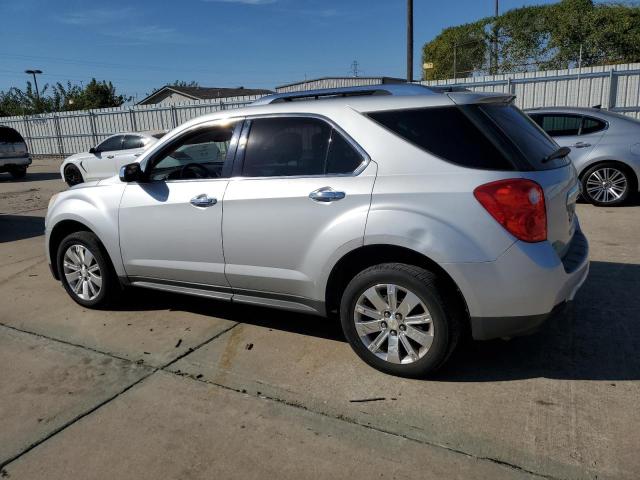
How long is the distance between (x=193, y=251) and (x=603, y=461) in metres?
2.92

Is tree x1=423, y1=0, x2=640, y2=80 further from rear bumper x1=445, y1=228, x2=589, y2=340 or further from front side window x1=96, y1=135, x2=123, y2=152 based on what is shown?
rear bumper x1=445, y1=228, x2=589, y2=340

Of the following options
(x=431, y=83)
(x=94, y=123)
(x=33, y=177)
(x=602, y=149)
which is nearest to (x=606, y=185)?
(x=602, y=149)

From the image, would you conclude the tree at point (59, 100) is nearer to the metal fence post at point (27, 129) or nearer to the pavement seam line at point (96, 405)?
the metal fence post at point (27, 129)

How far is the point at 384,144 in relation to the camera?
10.8 feet

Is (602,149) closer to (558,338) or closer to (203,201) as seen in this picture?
(558,338)

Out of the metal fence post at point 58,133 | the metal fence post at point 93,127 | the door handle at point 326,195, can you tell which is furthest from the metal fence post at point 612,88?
the metal fence post at point 58,133

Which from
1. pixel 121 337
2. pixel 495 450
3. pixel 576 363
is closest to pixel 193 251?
pixel 121 337

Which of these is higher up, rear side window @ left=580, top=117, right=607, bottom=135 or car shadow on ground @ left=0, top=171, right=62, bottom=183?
rear side window @ left=580, top=117, right=607, bottom=135

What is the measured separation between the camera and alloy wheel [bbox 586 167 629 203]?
26.7ft

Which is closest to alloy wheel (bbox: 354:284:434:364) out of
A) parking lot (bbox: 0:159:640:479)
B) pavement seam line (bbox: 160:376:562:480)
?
parking lot (bbox: 0:159:640:479)

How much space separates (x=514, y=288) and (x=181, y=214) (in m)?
2.44

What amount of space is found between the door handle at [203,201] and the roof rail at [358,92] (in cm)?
81

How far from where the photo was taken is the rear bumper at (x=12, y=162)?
57.3 feet

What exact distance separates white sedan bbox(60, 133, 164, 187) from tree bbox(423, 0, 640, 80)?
26067 mm
